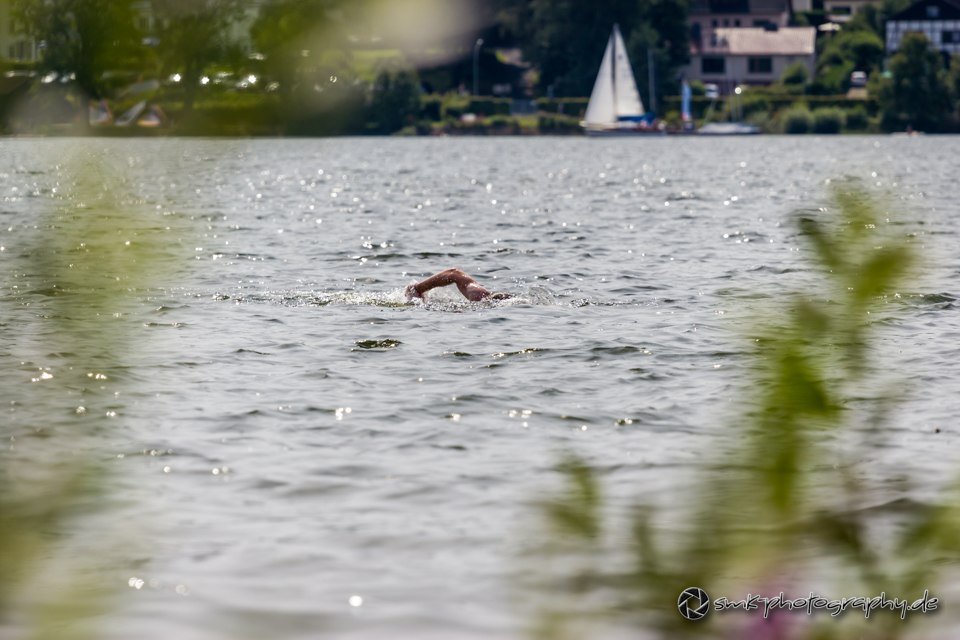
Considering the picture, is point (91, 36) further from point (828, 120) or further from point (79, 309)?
point (828, 120)

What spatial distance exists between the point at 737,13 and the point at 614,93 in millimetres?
51378

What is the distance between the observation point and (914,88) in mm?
156500

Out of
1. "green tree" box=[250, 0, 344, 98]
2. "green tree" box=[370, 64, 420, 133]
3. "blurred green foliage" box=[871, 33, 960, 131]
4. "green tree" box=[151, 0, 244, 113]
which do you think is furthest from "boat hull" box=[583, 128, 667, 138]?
"green tree" box=[151, 0, 244, 113]

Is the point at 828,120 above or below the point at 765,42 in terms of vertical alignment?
below

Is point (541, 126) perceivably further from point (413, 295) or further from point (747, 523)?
point (747, 523)

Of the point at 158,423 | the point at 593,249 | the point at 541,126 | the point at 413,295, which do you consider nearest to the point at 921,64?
the point at 541,126

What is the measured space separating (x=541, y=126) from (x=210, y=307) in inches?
5787

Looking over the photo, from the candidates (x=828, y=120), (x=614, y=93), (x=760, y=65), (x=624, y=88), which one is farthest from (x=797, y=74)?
(x=614, y=93)

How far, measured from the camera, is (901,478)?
378 inches

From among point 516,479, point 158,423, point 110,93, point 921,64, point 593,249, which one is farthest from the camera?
point 921,64

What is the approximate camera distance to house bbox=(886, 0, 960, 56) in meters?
174

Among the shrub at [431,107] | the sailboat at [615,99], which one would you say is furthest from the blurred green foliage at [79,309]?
the shrub at [431,107]

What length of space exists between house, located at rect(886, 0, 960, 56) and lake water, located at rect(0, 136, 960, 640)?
15244cm

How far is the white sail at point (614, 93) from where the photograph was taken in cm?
14375
